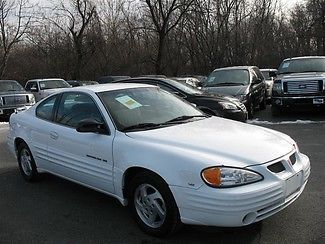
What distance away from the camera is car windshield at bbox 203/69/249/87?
13.2 m

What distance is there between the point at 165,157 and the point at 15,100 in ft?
43.6

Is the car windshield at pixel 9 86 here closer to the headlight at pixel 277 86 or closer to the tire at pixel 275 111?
the tire at pixel 275 111

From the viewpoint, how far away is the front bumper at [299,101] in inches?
460

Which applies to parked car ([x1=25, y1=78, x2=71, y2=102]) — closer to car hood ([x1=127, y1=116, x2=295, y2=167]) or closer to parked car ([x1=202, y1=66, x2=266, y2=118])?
parked car ([x1=202, y1=66, x2=266, y2=118])

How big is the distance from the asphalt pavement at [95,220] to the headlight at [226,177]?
60cm

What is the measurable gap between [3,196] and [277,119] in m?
8.52

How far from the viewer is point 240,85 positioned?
42.4 ft

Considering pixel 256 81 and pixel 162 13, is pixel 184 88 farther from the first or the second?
pixel 162 13

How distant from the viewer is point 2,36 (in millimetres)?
32156

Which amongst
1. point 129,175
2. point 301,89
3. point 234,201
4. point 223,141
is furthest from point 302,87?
point 234,201

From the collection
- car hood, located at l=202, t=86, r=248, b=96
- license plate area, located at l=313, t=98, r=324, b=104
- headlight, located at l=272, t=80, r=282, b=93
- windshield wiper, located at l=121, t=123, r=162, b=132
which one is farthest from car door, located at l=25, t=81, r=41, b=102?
windshield wiper, located at l=121, t=123, r=162, b=132

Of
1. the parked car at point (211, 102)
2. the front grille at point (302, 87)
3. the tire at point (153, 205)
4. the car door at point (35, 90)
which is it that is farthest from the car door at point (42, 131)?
the car door at point (35, 90)

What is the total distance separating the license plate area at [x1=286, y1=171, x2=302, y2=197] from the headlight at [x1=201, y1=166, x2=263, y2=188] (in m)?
0.41

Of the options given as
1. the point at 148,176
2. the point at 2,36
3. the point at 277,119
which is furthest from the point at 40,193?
the point at 2,36
